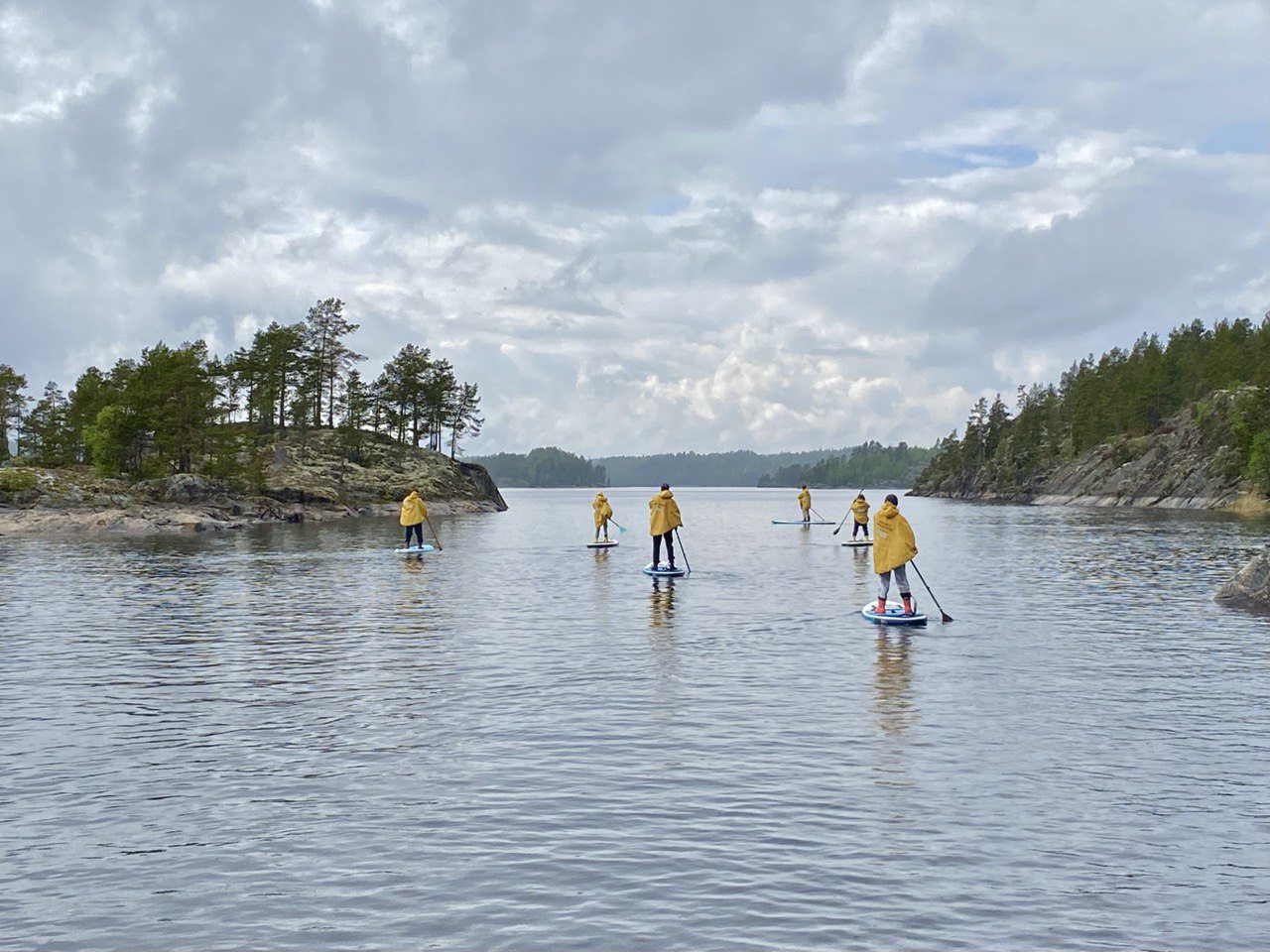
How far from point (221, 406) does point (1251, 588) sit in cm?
9198

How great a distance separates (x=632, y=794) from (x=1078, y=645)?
1499 centimetres

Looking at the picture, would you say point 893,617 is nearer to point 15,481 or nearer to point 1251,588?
point 1251,588

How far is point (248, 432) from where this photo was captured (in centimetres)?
10931

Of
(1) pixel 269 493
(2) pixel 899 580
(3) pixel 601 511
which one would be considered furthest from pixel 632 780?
(1) pixel 269 493

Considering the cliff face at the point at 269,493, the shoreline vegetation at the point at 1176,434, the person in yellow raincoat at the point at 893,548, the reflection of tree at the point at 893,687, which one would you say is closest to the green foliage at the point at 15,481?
the cliff face at the point at 269,493

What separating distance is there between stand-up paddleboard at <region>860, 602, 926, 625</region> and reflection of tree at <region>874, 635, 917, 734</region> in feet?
6.89

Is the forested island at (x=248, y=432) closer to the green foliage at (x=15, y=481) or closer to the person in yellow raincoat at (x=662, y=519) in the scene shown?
the green foliage at (x=15, y=481)

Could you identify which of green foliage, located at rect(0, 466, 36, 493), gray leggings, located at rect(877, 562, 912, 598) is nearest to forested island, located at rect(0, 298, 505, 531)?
green foliage, located at rect(0, 466, 36, 493)

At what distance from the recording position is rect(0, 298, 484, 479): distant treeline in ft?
305

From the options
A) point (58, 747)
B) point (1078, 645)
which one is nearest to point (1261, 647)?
point (1078, 645)

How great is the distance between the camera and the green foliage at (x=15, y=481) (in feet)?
261

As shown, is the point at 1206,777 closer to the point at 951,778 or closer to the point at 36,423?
the point at 951,778

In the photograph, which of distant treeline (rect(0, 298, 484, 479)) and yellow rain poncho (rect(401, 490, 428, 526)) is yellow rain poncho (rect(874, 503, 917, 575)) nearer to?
yellow rain poncho (rect(401, 490, 428, 526))

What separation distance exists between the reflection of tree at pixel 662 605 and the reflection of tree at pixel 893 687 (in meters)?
5.80
